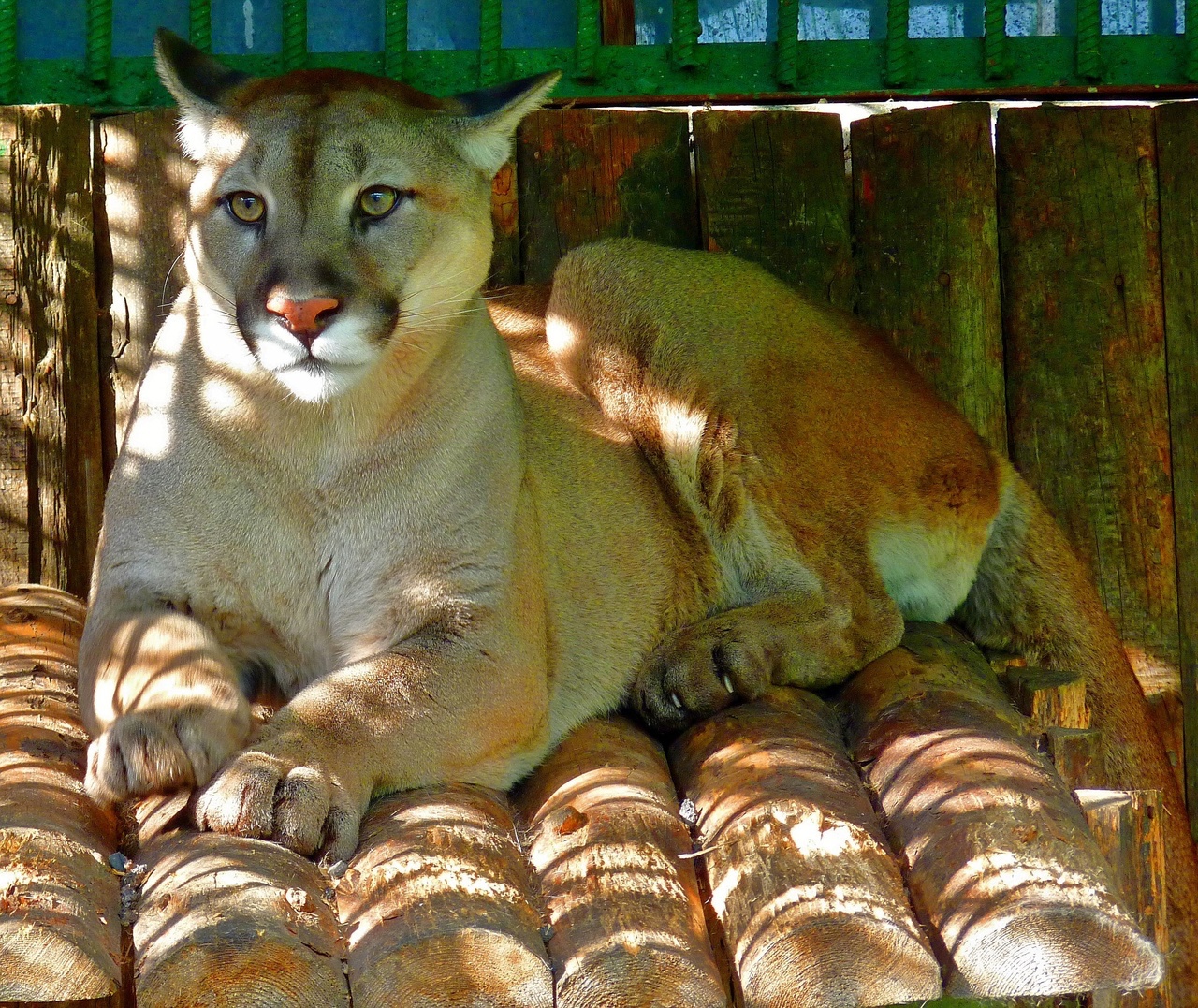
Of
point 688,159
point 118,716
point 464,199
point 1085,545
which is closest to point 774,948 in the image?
point 118,716

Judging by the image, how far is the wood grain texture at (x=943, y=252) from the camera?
4.39 metres

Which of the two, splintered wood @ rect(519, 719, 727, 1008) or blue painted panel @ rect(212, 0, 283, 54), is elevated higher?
blue painted panel @ rect(212, 0, 283, 54)

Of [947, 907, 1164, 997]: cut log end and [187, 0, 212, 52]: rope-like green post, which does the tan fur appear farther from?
[947, 907, 1164, 997]: cut log end

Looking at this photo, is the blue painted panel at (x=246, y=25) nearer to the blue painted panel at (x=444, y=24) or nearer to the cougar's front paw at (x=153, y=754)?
the blue painted panel at (x=444, y=24)

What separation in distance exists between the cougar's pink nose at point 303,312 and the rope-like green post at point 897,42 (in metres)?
1.90

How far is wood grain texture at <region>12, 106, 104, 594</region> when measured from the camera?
4.20 metres

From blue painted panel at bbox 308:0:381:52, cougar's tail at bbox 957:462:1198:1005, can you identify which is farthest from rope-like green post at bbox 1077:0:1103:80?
blue painted panel at bbox 308:0:381:52

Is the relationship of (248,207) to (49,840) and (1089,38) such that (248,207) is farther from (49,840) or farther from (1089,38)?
(1089,38)

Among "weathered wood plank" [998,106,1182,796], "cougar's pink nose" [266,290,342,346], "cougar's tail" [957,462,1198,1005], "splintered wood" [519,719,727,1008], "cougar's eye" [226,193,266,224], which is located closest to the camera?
"splintered wood" [519,719,727,1008]

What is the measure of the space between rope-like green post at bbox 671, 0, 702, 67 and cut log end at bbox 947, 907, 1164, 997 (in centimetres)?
258

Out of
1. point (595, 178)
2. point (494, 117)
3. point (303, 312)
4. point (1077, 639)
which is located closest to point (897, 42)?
point (595, 178)

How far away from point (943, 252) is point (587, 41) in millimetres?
1113

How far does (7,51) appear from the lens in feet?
13.6

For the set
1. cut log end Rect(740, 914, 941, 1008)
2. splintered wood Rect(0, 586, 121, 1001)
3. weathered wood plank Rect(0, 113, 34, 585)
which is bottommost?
cut log end Rect(740, 914, 941, 1008)
